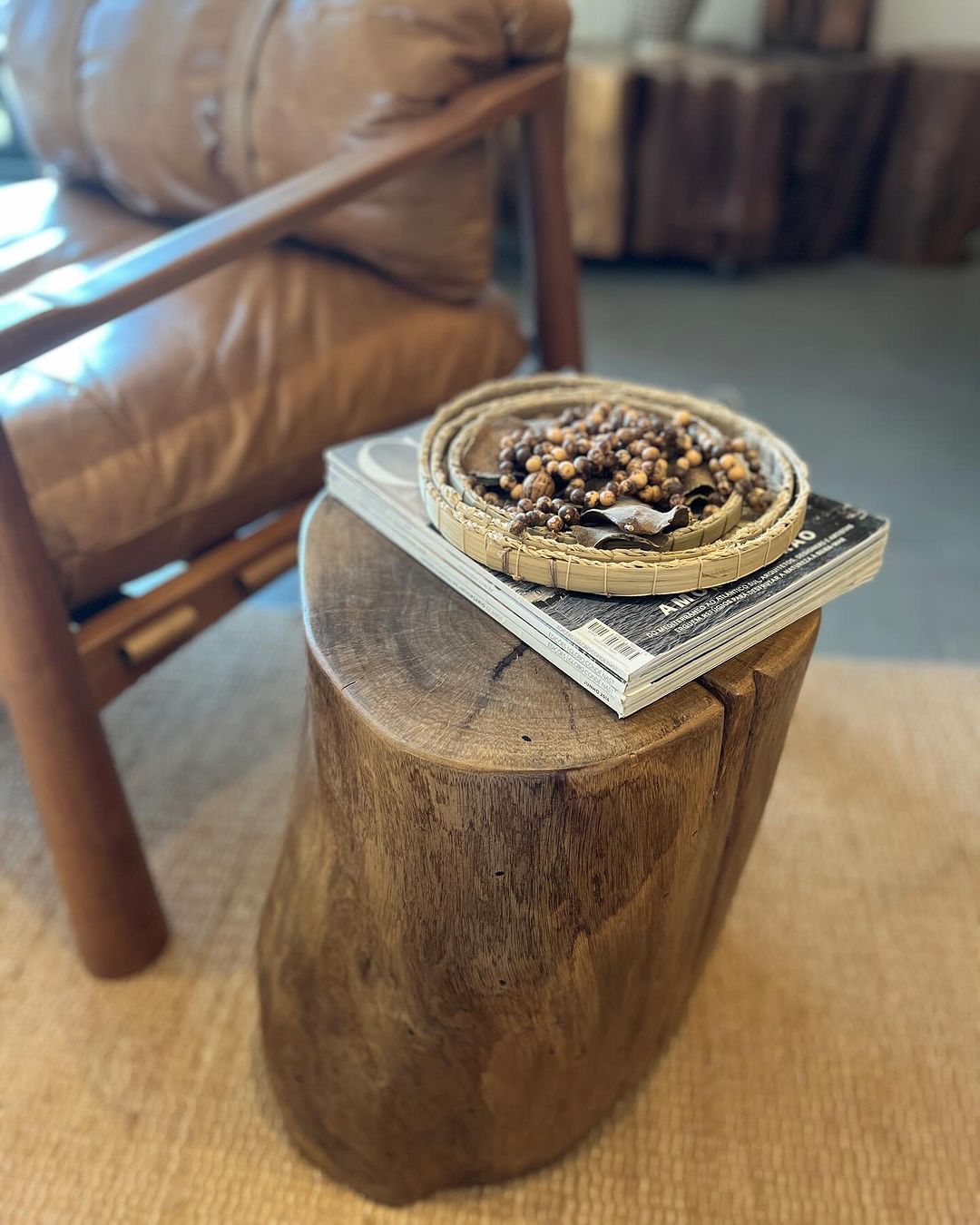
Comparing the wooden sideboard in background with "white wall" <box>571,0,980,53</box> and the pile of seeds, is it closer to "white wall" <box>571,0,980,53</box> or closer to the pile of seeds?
"white wall" <box>571,0,980,53</box>

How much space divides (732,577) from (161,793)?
820mm

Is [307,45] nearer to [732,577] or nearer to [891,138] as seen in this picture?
[732,577]

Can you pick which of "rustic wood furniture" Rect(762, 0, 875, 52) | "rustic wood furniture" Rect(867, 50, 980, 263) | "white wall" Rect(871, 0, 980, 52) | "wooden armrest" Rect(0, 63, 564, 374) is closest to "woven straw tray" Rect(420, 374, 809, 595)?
"wooden armrest" Rect(0, 63, 564, 374)

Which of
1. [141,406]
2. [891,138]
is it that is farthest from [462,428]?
[891,138]

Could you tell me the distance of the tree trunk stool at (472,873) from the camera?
0.57 metres

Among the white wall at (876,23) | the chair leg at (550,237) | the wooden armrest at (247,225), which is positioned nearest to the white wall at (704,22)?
the white wall at (876,23)

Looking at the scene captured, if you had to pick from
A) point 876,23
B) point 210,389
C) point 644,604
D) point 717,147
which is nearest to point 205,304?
point 210,389

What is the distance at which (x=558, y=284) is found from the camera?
129 centimetres

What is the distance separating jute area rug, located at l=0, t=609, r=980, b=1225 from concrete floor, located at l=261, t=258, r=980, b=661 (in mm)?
269

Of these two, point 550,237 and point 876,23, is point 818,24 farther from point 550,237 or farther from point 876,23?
point 550,237

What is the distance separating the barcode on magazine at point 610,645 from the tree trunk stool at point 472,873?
0.13ft

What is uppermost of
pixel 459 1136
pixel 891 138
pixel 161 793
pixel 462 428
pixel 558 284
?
pixel 462 428

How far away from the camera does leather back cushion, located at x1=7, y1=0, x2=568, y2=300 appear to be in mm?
1041

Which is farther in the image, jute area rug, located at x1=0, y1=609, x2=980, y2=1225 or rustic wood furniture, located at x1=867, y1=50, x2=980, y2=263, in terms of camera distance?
rustic wood furniture, located at x1=867, y1=50, x2=980, y2=263
